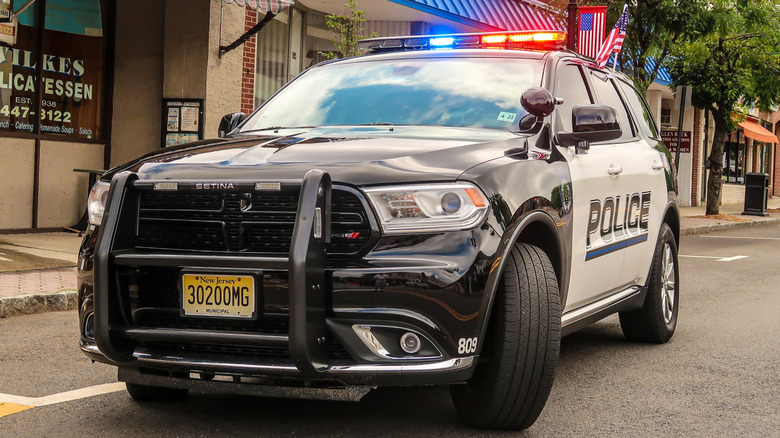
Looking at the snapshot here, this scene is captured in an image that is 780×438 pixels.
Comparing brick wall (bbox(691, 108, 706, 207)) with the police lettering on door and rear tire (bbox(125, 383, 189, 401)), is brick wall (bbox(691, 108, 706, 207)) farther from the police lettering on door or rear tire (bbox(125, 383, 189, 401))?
rear tire (bbox(125, 383, 189, 401))

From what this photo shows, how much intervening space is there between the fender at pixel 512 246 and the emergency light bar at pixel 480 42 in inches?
61.4

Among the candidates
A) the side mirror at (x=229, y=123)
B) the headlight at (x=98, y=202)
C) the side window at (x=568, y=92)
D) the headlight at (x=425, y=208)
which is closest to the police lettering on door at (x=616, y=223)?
the side window at (x=568, y=92)

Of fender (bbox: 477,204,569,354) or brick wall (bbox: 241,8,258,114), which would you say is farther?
brick wall (bbox: 241,8,258,114)

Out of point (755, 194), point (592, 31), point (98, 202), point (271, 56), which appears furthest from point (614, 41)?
point (755, 194)

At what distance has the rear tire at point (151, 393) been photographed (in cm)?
468

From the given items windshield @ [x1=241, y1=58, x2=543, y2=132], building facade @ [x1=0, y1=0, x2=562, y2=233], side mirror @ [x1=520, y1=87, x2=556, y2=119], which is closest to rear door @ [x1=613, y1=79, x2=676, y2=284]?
windshield @ [x1=241, y1=58, x2=543, y2=132]

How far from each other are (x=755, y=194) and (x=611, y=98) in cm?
2388

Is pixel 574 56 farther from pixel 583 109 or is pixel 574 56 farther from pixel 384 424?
pixel 384 424

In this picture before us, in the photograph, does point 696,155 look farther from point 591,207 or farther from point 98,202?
point 98,202

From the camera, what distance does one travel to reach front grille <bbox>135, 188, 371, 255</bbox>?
12.3 feet

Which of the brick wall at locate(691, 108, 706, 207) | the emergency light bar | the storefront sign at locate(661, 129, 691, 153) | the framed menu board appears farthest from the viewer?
the brick wall at locate(691, 108, 706, 207)

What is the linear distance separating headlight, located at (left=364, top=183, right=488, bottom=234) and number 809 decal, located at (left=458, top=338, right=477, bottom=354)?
0.42 meters

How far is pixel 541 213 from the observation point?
439cm

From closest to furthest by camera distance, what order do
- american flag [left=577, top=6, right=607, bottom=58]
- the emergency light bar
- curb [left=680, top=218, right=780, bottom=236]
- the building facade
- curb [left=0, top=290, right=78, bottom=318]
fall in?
the emergency light bar
curb [left=0, top=290, right=78, bottom=318]
the building facade
american flag [left=577, top=6, right=607, bottom=58]
curb [left=680, top=218, right=780, bottom=236]
